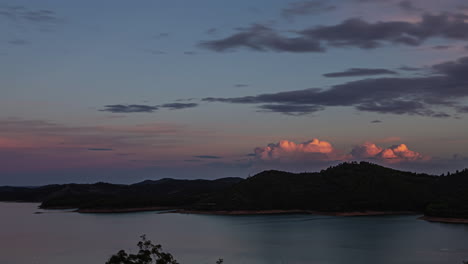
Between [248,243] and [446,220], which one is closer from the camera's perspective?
[248,243]

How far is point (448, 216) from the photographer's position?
557 ft

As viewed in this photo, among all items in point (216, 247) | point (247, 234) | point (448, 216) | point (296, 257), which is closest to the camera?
point (296, 257)

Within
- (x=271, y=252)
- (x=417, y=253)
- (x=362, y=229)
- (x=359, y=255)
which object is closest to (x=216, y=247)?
(x=271, y=252)

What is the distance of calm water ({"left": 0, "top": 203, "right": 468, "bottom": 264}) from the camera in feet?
282

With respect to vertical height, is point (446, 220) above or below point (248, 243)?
above

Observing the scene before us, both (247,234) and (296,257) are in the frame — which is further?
(247,234)

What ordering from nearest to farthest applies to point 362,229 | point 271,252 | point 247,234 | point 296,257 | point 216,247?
point 296,257 < point 271,252 < point 216,247 < point 247,234 < point 362,229

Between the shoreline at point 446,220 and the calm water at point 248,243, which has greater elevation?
the shoreline at point 446,220

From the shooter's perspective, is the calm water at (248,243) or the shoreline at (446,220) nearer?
the calm water at (248,243)

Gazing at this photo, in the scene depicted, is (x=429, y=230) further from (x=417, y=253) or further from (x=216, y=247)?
(x=216, y=247)

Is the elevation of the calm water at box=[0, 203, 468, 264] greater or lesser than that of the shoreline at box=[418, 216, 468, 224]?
lesser

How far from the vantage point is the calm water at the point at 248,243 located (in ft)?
282

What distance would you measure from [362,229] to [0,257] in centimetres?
8742

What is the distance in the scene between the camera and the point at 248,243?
357 ft
